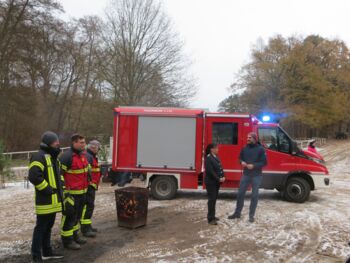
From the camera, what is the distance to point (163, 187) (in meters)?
10.6

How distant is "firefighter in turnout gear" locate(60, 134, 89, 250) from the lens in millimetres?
5980

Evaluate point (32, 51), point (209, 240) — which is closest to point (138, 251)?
point (209, 240)

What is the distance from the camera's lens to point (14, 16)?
23891mm

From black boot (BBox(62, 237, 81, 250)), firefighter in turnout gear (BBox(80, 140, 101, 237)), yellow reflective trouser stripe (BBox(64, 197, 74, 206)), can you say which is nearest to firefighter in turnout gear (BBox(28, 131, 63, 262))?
yellow reflective trouser stripe (BBox(64, 197, 74, 206))

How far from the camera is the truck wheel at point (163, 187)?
10539mm

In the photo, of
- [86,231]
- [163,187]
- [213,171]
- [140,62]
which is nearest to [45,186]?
[86,231]

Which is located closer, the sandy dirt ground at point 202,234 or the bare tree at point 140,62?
the sandy dirt ground at point 202,234

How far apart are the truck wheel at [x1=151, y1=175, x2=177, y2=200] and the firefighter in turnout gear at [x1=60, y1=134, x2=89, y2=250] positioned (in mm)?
4468

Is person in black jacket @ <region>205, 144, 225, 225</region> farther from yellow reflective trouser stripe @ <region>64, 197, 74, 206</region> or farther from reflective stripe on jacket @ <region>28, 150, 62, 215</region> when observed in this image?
reflective stripe on jacket @ <region>28, 150, 62, 215</region>

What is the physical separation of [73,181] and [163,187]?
15.9ft

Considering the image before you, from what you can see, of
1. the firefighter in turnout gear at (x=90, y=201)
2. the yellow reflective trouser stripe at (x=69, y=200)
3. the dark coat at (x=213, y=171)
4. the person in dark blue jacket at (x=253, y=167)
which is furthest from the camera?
the person in dark blue jacket at (x=253, y=167)

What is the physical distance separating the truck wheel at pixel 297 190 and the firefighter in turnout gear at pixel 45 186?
Result: 6.90 m

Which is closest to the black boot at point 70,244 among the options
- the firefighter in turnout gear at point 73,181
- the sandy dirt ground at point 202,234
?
the firefighter in turnout gear at point 73,181

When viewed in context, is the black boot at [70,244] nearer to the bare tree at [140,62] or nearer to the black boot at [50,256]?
the black boot at [50,256]
